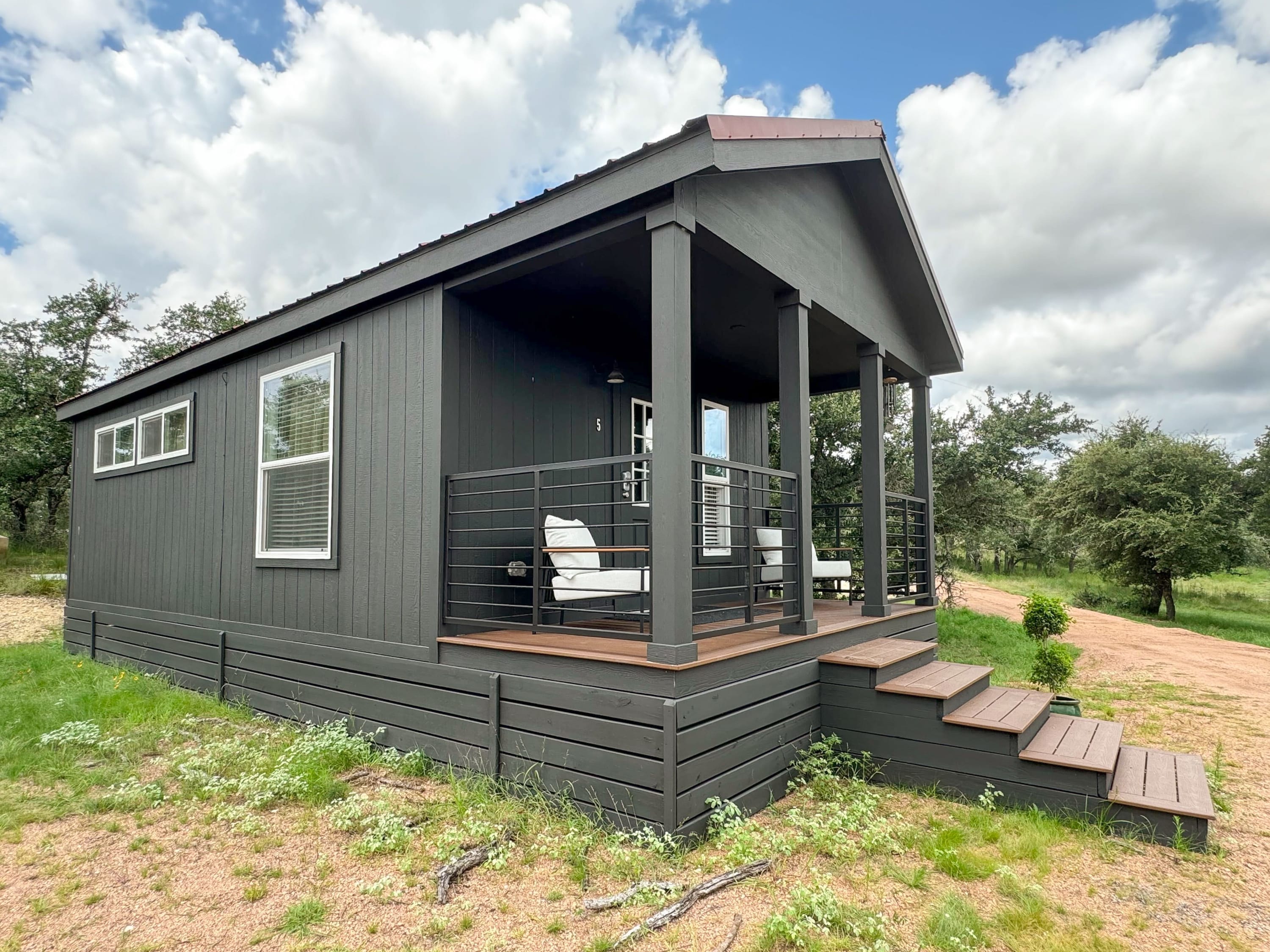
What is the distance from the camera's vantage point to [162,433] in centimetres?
685

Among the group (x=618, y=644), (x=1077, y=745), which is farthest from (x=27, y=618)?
(x=1077, y=745)

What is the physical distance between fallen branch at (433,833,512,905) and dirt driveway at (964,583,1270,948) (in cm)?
264

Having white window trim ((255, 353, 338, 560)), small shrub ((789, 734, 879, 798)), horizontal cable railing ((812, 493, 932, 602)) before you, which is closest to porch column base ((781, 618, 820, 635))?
small shrub ((789, 734, 879, 798))

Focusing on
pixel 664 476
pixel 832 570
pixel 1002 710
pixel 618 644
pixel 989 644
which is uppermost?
pixel 664 476

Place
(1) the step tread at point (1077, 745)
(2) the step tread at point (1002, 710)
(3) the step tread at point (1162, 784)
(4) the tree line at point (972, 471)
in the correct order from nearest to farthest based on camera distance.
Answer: (3) the step tread at point (1162, 784) < (1) the step tread at point (1077, 745) < (2) the step tread at point (1002, 710) < (4) the tree line at point (972, 471)

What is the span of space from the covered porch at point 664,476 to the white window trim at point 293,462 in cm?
112

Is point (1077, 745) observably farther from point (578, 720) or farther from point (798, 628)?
point (578, 720)

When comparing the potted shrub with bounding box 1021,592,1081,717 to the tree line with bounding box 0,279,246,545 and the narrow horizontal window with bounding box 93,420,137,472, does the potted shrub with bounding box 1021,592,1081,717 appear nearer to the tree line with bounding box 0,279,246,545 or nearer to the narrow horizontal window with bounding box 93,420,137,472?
the narrow horizontal window with bounding box 93,420,137,472

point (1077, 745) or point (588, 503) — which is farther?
point (588, 503)

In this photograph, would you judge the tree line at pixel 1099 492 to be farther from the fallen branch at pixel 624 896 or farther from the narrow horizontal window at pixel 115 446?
the narrow horizontal window at pixel 115 446

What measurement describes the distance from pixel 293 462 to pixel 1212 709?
770 centimetres

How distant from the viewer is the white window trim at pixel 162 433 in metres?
6.34

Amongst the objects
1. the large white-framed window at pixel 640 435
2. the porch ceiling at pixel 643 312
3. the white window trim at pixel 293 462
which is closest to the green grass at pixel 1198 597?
the porch ceiling at pixel 643 312

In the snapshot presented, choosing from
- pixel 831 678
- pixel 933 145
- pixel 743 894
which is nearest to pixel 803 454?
pixel 831 678
